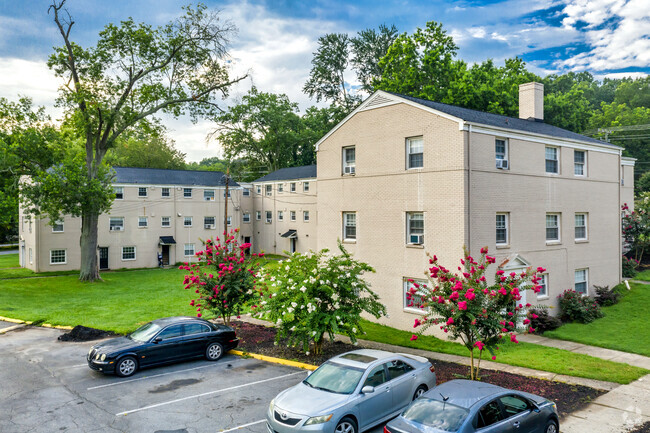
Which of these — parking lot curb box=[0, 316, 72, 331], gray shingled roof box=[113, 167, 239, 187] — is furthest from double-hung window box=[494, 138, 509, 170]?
gray shingled roof box=[113, 167, 239, 187]

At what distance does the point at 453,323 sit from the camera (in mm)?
11781

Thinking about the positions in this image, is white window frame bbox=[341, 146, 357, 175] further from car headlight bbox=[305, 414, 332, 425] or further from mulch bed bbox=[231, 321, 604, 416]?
car headlight bbox=[305, 414, 332, 425]

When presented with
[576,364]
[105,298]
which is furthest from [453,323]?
[105,298]

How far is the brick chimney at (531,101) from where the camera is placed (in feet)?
87.1

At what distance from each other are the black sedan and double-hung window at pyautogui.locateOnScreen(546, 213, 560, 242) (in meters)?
16.3

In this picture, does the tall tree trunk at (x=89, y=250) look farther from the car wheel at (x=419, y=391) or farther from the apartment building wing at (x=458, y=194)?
the car wheel at (x=419, y=391)

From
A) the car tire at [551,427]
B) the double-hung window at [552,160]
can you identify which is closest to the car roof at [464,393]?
the car tire at [551,427]

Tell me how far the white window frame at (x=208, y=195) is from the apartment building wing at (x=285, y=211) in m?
7.50

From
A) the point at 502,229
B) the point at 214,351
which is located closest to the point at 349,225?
the point at 502,229

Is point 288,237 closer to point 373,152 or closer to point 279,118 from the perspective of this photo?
point 279,118

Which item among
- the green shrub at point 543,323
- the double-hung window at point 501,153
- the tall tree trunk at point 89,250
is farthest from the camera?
the tall tree trunk at point 89,250

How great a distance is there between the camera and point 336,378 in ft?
32.8

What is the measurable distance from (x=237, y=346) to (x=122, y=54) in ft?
91.4

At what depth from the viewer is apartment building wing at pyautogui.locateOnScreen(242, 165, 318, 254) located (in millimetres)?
49656
